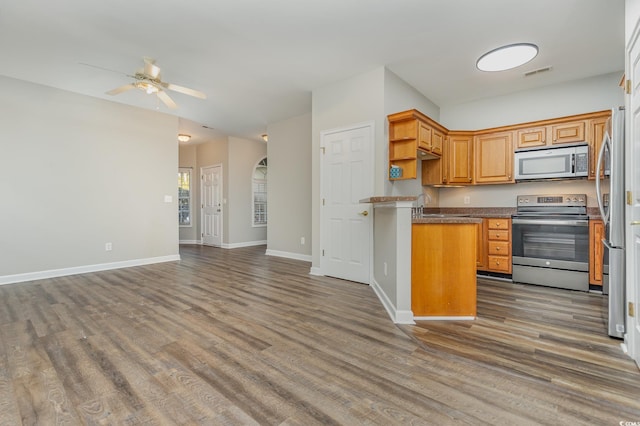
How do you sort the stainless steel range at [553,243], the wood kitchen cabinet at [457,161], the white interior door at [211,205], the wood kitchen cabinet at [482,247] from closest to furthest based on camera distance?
the stainless steel range at [553,243] < the wood kitchen cabinet at [482,247] < the wood kitchen cabinet at [457,161] < the white interior door at [211,205]

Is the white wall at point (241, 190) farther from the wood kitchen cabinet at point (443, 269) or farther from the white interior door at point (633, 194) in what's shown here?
the white interior door at point (633, 194)

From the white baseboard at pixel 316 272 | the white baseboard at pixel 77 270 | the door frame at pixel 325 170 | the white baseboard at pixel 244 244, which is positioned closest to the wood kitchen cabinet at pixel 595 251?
the door frame at pixel 325 170

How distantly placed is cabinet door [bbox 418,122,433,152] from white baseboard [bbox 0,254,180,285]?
4913 millimetres

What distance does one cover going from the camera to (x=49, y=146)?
4281 mm

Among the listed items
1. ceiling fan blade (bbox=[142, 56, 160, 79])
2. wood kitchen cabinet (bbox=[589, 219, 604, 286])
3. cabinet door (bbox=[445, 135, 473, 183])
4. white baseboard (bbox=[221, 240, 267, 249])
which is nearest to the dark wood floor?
wood kitchen cabinet (bbox=[589, 219, 604, 286])

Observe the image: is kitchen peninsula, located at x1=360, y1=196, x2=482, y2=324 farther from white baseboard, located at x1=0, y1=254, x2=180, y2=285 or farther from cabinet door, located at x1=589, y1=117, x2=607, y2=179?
white baseboard, located at x1=0, y1=254, x2=180, y2=285

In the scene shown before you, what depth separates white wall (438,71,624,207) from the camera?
3.98 m

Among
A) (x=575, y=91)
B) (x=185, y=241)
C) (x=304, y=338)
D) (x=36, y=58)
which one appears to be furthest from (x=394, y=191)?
(x=185, y=241)

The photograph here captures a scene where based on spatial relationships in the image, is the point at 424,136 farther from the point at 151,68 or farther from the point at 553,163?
the point at 151,68

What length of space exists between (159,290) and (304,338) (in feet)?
7.53

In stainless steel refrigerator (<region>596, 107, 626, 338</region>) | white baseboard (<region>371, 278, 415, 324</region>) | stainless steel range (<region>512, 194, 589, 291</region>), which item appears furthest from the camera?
stainless steel range (<region>512, 194, 589, 291</region>)

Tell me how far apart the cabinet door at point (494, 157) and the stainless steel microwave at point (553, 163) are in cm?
13

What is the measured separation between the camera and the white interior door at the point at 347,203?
3922 mm

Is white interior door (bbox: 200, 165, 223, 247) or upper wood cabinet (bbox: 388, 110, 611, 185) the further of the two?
white interior door (bbox: 200, 165, 223, 247)
